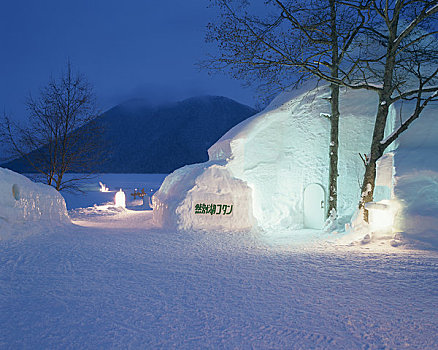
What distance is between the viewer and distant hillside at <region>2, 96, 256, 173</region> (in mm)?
99188

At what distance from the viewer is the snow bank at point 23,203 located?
686cm

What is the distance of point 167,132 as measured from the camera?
110375mm

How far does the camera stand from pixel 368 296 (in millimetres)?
3627

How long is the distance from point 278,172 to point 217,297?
8.86 m

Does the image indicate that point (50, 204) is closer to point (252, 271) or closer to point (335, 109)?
point (252, 271)

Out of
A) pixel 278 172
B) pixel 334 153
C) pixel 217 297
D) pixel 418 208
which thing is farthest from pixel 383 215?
pixel 278 172

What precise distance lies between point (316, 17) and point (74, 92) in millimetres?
10946

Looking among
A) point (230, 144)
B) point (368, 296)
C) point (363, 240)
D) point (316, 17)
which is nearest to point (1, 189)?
point (230, 144)

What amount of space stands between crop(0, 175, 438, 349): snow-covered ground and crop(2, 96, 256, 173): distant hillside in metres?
86.5

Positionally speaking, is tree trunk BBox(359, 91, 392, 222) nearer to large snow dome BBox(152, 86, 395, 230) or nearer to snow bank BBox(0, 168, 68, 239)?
large snow dome BBox(152, 86, 395, 230)

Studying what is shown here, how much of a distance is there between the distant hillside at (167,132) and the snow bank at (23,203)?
83.3 metres

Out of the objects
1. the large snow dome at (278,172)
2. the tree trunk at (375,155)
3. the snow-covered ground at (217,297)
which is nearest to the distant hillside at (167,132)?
the large snow dome at (278,172)

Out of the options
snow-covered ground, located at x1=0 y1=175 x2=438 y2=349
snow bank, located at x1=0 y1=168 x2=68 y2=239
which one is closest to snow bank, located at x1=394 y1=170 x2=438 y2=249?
snow-covered ground, located at x1=0 y1=175 x2=438 y2=349

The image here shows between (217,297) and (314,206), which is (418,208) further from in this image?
(217,297)
